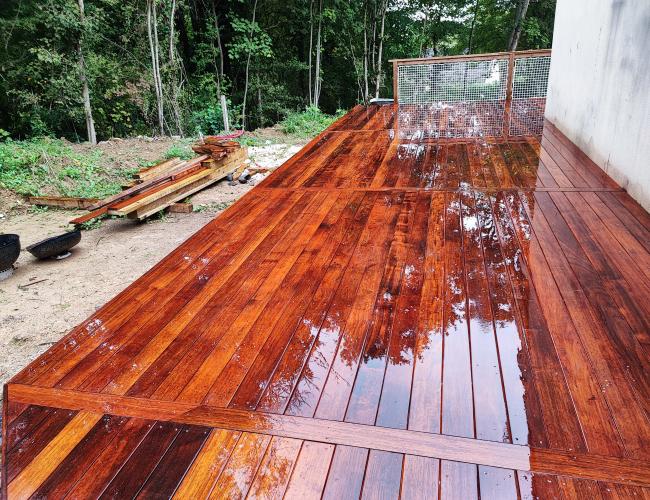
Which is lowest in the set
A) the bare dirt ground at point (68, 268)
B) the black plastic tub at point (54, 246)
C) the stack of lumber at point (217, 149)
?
the bare dirt ground at point (68, 268)

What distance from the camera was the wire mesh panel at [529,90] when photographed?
4.93 m

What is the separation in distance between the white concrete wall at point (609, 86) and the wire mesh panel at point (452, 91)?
3.00 feet

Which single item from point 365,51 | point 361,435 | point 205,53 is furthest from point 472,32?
point 361,435

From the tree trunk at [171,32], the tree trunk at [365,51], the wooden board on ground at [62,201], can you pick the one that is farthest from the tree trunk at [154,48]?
the tree trunk at [365,51]

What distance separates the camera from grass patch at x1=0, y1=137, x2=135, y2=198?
18.8ft

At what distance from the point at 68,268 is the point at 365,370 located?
11.3 feet

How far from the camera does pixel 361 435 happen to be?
46.1 inches

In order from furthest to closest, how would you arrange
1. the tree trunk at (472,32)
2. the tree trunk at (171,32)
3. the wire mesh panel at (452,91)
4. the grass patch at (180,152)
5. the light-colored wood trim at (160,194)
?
the tree trunk at (472,32) < the tree trunk at (171,32) < the grass patch at (180,152) < the wire mesh panel at (452,91) < the light-colored wood trim at (160,194)

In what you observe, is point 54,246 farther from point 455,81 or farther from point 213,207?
point 455,81

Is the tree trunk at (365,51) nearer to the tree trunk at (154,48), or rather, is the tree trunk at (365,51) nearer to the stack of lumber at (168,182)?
the tree trunk at (154,48)

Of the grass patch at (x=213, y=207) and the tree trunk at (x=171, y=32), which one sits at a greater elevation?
the tree trunk at (x=171, y=32)

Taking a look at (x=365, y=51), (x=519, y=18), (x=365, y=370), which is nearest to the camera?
(x=365, y=370)

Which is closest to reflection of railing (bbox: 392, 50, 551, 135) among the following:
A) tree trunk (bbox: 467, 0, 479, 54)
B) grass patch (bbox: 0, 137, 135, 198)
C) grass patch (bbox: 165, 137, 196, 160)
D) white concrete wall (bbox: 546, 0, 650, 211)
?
white concrete wall (bbox: 546, 0, 650, 211)

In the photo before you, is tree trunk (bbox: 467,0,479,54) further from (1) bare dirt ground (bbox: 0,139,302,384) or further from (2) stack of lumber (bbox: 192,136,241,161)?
(1) bare dirt ground (bbox: 0,139,302,384)
